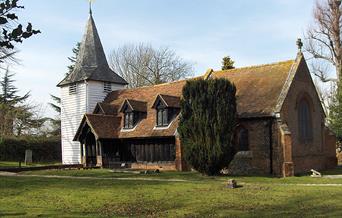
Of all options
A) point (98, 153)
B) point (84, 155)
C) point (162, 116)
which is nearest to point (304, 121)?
point (162, 116)

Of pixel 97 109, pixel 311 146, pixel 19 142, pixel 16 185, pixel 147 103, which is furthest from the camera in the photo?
pixel 19 142

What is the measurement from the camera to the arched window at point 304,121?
1243 inches

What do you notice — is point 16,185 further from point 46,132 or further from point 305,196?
point 46,132

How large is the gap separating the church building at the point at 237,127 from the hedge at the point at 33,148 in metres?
7.74

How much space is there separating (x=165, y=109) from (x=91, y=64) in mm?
13157

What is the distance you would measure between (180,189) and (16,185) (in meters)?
8.02

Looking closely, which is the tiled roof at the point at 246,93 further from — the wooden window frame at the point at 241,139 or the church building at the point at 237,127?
the wooden window frame at the point at 241,139

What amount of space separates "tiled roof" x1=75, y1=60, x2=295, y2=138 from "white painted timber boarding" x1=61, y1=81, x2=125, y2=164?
4.51m

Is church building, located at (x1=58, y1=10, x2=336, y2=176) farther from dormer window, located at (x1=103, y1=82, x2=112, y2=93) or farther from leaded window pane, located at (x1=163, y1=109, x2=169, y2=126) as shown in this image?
dormer window, located at (x1=103, y1=82, x2=112, y2=93)

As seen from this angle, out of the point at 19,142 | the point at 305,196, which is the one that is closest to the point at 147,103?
the point at 19,142

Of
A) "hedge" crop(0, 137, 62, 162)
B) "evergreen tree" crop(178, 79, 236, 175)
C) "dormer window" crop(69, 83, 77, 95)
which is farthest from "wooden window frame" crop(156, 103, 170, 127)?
"hedge" crop(0, 137, 62, 162)

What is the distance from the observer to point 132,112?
36500mm

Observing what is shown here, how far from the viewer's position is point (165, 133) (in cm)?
3281

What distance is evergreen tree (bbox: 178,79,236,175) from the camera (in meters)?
26.5
